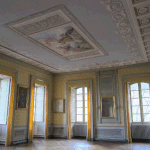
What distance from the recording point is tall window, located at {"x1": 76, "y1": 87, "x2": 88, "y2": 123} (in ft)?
45.3

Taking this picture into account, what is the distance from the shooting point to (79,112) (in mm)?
14008

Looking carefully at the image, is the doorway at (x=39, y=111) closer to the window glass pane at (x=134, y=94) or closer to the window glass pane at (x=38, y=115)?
the window glass pane at (x=38, y=115)

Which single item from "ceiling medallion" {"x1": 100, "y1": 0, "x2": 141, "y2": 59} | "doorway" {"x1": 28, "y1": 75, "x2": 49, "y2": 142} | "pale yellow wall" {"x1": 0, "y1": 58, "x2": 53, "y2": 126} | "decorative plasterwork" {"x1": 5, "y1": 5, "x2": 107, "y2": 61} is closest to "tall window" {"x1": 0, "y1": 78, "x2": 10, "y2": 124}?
"pale yellow wall" {"x1": 0, "y1": 58, "x2": 53, "y2": 126}

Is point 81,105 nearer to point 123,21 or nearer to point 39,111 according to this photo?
point 39,111

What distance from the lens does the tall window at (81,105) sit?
45.3 feet

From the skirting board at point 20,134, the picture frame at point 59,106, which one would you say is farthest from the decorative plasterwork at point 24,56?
the skirting board at point 20,134

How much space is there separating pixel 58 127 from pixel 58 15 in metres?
9.32

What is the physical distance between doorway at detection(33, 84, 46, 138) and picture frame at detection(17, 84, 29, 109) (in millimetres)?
2213

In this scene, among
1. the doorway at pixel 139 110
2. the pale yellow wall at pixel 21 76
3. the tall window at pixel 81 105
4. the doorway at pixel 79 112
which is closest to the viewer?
the pale yellow wall at pixel 21 76

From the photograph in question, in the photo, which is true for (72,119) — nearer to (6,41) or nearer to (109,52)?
(109,52)

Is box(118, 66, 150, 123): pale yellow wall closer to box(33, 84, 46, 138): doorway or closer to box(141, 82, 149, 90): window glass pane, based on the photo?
box(141, 82, 149, 90): window glass pane

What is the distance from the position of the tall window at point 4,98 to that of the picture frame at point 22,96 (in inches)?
24.5

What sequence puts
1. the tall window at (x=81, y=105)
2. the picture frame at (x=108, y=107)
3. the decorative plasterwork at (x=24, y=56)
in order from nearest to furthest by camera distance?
1. the decorative plasterwork at (x=24, y=56)
2. the picture frame at (x=108, y=107)
3. the tall window at (x=81, y=105)

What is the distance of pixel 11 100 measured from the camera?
10.1 m
